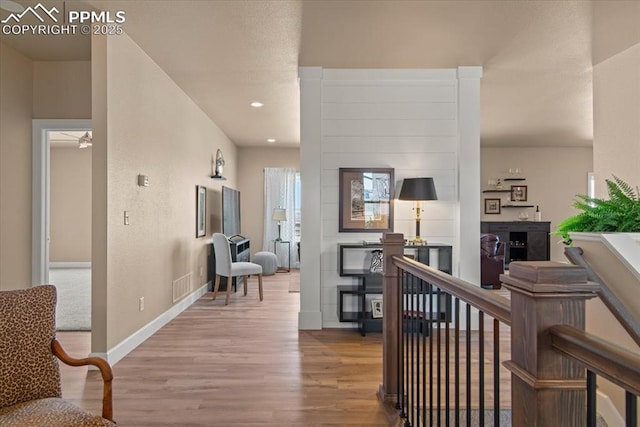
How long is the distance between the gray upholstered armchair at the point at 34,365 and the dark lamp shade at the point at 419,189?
3056 mm

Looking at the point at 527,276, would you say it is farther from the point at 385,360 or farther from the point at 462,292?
the point at 385,360

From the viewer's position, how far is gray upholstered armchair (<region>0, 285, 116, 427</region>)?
5.08 ft

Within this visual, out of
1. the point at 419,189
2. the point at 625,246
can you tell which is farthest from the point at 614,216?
the point at 419,189

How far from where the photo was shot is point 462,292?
4.30 feet

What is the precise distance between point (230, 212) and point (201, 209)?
4.07 feet

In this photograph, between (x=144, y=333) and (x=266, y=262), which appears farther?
(x=266, y=262)

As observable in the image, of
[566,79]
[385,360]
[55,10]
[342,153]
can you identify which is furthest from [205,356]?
[566,79]

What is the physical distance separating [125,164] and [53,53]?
4.93 ft

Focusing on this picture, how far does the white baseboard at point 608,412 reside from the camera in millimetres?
2384

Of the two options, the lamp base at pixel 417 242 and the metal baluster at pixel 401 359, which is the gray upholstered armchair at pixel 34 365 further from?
the lamp base at pixel 417 242

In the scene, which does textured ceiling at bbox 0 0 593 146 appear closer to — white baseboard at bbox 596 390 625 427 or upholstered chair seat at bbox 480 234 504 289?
upholstered chair seat at bbox 480 234 504 289

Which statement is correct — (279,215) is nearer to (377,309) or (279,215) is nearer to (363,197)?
(363,197)

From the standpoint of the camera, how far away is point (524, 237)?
855 centimetres

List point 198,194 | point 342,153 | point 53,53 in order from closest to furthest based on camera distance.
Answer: point 53,53 < point 342,153 < point 198,194
